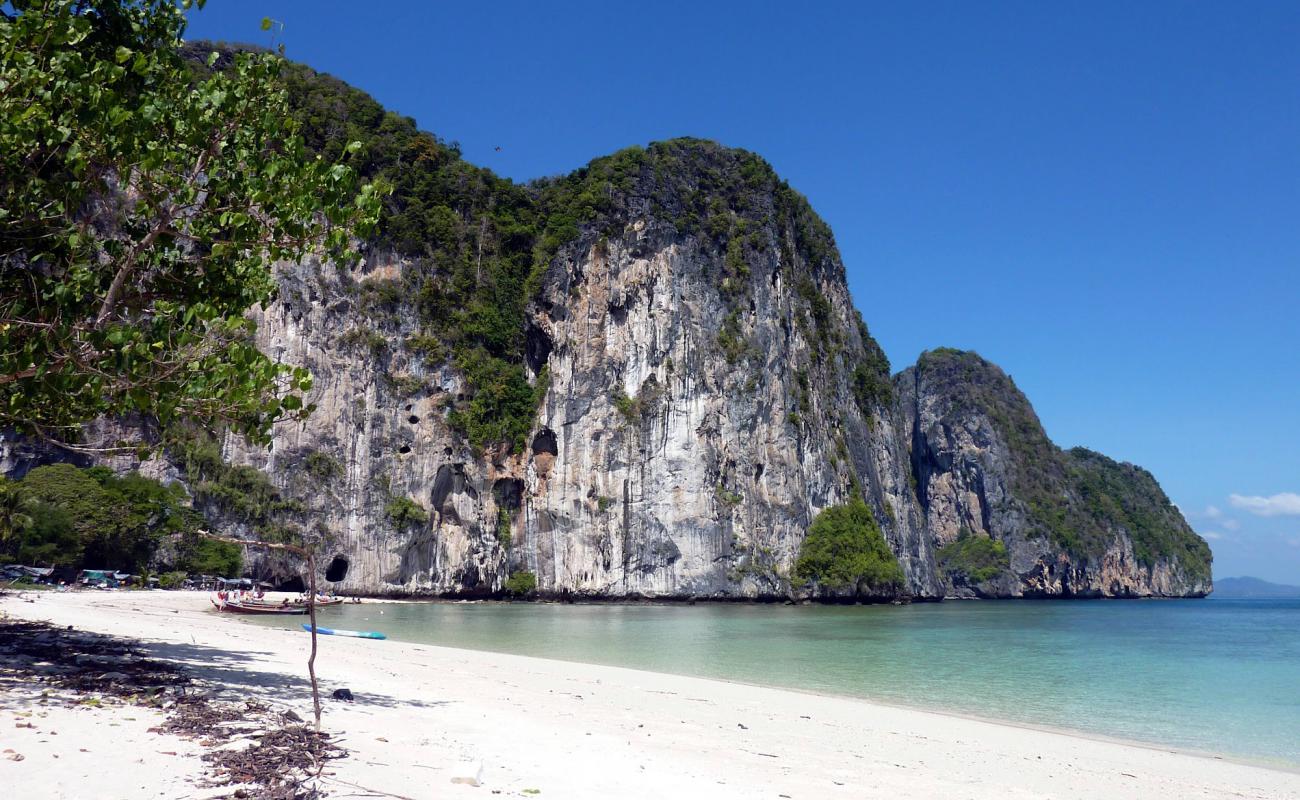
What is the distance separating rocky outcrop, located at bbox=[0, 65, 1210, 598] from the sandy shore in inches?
1267

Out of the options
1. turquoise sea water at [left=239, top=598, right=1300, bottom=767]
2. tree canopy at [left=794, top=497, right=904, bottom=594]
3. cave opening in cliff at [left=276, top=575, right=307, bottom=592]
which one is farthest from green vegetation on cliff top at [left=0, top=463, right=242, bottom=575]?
tree canopy at [left=794, top=497, right=904, bottom=594]

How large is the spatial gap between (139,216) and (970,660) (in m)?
22.8

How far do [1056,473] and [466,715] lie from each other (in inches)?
5007

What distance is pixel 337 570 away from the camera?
153 feet

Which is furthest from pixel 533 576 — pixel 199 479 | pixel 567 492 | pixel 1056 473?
pixel 1056 473

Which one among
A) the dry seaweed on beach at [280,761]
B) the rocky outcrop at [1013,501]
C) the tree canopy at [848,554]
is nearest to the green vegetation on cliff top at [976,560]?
the rocky outcrop at [1013,501]

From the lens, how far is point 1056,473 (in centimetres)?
12019

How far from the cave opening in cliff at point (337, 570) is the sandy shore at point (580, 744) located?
30818 millimetres

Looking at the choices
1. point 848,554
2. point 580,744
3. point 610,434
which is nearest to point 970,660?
point 580,744

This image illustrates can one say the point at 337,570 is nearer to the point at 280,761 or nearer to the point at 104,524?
the point at 104,524

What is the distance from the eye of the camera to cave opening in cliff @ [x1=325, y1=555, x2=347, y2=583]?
4631cm

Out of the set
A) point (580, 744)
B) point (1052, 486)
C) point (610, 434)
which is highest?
point (1052, 486)

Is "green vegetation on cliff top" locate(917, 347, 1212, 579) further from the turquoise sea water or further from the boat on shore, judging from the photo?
the boat on shore

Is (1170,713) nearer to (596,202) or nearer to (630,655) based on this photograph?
(630,655)
